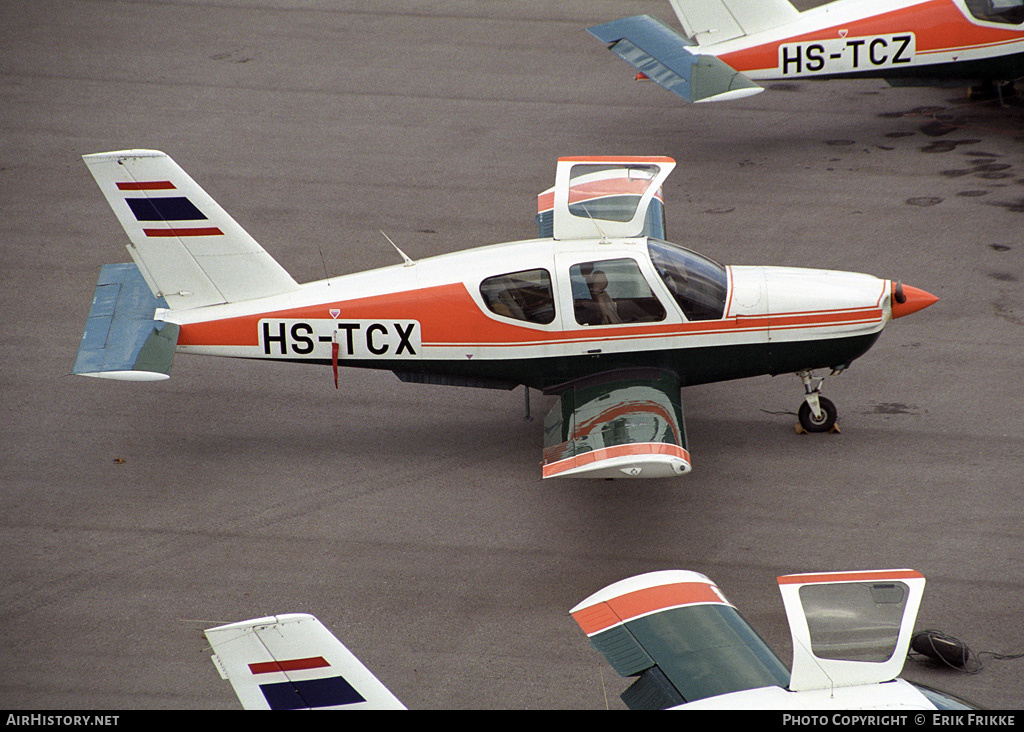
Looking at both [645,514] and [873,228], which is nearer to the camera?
[645,514]

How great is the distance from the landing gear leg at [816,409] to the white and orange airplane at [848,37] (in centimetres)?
650

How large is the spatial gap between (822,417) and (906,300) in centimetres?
135

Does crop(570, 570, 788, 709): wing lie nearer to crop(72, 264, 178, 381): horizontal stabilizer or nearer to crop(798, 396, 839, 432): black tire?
crop(798, 396, 839, 432): black tire

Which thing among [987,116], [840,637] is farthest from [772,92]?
[840,637]

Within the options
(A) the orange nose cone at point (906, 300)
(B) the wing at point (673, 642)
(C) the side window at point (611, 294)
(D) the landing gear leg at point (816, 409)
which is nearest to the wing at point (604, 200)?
(C) the side window at point (611, 294)

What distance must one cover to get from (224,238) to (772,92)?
1111 centimetres

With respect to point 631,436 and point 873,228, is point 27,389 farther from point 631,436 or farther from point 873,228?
point 873,228

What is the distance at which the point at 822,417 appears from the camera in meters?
10.2

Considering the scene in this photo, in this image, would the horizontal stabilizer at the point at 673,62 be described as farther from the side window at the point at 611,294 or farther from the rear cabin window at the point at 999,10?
the side window at the point at 611,294

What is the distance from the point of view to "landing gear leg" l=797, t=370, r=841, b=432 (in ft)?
33.4

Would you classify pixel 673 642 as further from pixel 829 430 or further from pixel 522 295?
pixel 829 430

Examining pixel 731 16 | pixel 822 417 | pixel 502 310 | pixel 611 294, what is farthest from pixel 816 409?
pixel 731 16

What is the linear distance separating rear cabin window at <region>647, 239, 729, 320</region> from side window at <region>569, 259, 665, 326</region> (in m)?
0.20

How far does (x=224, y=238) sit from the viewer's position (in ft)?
32.2
